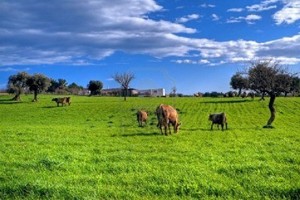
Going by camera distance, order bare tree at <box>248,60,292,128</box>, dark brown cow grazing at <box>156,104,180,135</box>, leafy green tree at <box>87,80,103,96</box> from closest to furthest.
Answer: dark brown cow grazing at <box>156,104,180,135</box> → bare tree at <box>248,60,292,128</box> → leafy green tree at <box>87,80,103,96</box>

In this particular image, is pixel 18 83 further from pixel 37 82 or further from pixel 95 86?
pixel 95 86

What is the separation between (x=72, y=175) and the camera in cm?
1301

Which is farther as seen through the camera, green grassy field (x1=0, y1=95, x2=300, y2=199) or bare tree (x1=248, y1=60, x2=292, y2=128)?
bare tree (x1=248, y1=60, x2=292, y2=128)

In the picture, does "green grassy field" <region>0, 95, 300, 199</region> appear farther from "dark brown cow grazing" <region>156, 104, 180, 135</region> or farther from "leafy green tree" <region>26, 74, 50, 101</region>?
"leafy green tree" <region>26, 74, 50, 101</region>

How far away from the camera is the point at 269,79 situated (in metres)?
44.3

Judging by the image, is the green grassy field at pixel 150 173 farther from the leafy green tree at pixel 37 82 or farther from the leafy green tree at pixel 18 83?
the leafy green tree at pixel 18 83

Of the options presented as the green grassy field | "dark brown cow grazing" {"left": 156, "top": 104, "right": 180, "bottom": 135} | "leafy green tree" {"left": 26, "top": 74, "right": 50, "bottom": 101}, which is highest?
"leafy green tree" {"left": 26, "top": 74, "right": 50, "bottom": 101}

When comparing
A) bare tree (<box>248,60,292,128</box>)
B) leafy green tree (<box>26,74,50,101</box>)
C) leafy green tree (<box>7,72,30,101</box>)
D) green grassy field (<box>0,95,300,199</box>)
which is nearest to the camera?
green grassy field (<box>0,95,300,199</box>)

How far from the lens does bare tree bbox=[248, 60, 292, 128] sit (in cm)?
4400

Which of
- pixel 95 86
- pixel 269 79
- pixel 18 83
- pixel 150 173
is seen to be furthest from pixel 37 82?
pixel 150 173

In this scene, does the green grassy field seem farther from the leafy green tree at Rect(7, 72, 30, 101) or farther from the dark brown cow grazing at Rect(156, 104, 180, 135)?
the leafy green tree at Rect(7, 72, 30, 101)

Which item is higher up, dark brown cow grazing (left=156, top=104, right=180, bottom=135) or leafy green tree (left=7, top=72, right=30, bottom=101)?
leafy green tree (left=7, top=72, right=30, bottom=101)

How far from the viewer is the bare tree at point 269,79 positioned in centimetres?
4400

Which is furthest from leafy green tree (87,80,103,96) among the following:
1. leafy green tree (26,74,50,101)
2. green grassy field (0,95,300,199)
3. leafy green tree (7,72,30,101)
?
green grassy field (0,95,300,199)
